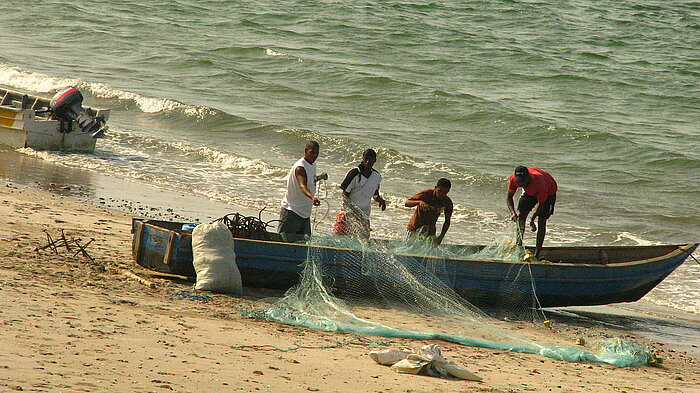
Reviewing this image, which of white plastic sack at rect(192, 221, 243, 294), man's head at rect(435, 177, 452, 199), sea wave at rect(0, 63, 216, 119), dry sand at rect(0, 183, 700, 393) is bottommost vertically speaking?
dry sand at rect(0, 183, 700, 393)

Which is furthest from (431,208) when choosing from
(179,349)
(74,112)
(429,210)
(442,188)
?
(74,112)

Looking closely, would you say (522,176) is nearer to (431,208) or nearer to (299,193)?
(431,208)

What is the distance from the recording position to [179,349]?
6.56m

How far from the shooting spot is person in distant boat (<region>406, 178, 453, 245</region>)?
32.1ft

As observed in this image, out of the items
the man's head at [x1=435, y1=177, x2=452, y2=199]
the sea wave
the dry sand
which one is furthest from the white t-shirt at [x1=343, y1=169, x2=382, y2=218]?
the sea wave

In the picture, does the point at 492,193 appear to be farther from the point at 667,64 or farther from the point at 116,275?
the point at 667,64

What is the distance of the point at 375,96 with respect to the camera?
23109mm

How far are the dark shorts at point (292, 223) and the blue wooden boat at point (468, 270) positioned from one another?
0.22m

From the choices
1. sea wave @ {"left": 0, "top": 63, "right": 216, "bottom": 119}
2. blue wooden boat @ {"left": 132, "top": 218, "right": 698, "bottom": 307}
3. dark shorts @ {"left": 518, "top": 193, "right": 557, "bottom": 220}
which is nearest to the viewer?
blue wooden boat @ {"left": 132, "top": 218, "right": 698, "bottom": 307}

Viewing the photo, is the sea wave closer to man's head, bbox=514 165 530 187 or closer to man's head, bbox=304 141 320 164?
man's head, bbox=304 141 320 164

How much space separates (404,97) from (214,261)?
14847 mm

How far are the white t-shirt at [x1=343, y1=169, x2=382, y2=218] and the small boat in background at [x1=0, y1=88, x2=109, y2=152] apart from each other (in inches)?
304

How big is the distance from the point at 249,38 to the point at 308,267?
69.2ft

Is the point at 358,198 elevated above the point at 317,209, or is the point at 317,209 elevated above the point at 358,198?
the point at 358,198
